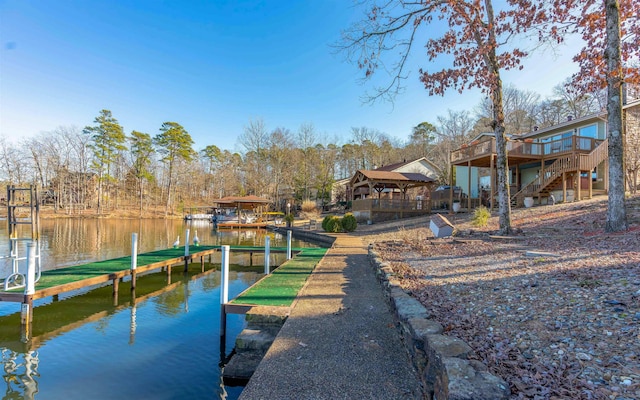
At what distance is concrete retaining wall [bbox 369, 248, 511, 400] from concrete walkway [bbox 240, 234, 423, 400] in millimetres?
262

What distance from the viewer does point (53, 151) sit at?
137ft

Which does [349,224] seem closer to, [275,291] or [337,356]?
[275,291]

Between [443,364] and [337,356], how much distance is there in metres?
1.46

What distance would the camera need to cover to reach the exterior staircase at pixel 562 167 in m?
15.2

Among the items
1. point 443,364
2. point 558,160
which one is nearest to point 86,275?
point 443,364

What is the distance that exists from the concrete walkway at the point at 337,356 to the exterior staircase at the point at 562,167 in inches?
593

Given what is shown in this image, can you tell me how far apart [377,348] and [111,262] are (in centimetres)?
993

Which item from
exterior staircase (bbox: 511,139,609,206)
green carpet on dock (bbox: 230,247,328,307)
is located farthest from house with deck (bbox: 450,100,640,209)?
green carpet on dock (bbox: 230,247,328,307)

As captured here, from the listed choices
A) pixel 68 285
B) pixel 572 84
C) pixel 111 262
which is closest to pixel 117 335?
pixel 68 285

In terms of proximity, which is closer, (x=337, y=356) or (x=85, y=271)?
(x=337, y=356)

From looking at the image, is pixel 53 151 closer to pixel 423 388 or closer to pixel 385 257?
pixel 385 257

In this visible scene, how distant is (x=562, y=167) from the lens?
15.9 metres

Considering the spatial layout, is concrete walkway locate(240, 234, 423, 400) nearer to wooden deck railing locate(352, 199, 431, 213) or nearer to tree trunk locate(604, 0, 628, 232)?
tree trunk locate(604, 0, 628, 232)

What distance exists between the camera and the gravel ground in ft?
7.01
